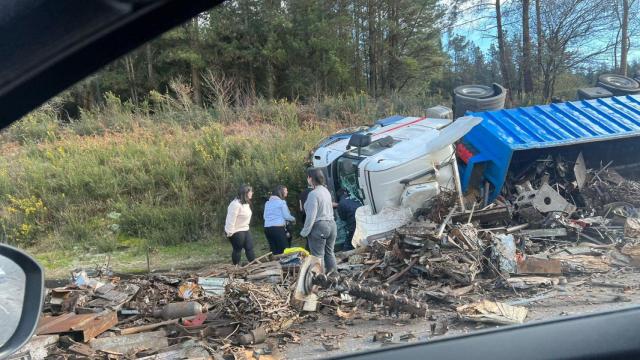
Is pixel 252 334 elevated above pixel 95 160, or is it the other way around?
pixel 95 160

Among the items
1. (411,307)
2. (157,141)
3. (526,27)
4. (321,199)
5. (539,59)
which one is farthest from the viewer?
(539,59)

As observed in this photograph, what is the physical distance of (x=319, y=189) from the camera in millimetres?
6961

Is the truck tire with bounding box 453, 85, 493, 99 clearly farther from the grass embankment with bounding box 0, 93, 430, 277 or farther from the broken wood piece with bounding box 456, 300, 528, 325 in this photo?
the broken wood piece with bounding box 456, 300, 528, 325

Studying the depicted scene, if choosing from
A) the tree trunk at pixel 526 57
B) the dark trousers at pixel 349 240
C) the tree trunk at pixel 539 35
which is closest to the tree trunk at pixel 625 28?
the tree trunk at pixel 539 35

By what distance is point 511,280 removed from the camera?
6.13m

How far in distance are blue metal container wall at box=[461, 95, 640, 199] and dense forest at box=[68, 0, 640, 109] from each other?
127 centimetres

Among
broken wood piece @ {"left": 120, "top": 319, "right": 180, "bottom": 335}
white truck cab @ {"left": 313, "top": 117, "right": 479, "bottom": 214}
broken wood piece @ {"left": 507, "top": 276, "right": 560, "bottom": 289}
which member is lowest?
broken wood piece @ {"left": 507, "top": 276, "right": 560, "bottom": 289}

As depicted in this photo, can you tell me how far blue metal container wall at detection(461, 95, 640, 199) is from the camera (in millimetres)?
8195

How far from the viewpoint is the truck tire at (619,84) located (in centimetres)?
1074

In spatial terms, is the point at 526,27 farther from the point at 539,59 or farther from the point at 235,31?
the point at 235,31

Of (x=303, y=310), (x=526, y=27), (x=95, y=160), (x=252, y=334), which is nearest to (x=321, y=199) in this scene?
(x=303, y=310)

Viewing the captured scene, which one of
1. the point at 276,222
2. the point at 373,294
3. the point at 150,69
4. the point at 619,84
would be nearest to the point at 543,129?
the point at 619,84

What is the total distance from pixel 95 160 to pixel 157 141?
1.30 metres

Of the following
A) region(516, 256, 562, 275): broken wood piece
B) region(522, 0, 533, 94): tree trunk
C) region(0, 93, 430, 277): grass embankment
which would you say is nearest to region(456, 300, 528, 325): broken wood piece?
region(516, 256, 562, 275): broken wood piece
